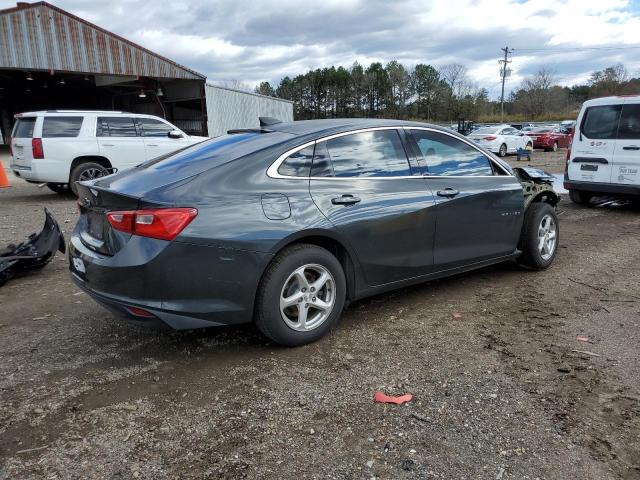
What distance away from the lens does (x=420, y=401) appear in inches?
118

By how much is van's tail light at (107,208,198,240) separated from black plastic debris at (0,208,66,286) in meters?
2.74

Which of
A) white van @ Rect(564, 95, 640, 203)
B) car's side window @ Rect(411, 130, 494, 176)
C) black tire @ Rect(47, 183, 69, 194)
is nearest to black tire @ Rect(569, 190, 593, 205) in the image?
white van @ Rect(564, 95, 640, 203)

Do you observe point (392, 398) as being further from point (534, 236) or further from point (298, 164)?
point (534, 236)

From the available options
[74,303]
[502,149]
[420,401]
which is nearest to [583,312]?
[420,401]

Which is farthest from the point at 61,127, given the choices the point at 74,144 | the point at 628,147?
the point at 628,147

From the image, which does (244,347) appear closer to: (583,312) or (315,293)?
(315,293)

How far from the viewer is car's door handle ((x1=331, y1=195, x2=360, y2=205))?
3.75 meters

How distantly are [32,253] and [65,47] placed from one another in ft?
65.0

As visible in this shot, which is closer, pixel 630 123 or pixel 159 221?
pixel 159 221

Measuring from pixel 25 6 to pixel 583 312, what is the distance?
75.8 feet

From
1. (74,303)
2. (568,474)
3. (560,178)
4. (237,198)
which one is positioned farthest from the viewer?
(560,178)

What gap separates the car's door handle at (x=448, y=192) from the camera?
4369mm

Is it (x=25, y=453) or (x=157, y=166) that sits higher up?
(x=157, y=166)

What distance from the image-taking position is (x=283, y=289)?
3.49 m
